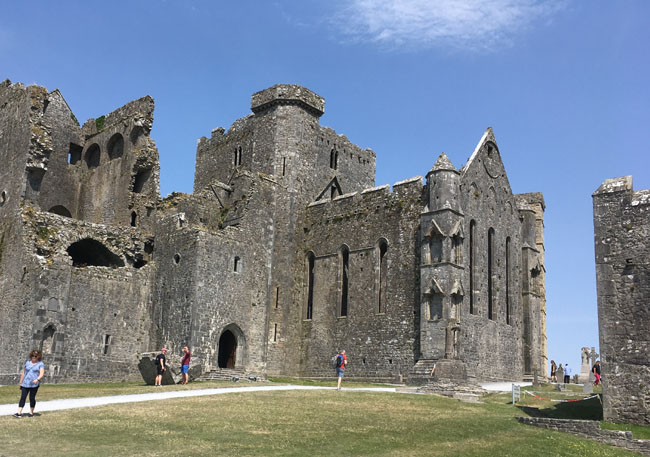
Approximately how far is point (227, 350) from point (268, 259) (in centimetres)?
469

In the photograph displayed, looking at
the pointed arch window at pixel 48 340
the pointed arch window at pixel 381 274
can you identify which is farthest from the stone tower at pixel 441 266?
the pointed arch window at pixel 48 340

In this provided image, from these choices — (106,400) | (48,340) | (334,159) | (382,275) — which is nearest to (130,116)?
(334,159)

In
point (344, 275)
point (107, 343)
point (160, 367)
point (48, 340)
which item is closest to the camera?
point (160, 367)

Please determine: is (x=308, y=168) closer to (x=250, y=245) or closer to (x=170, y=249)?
(x=250, y=245)

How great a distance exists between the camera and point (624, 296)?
1761 centimetres

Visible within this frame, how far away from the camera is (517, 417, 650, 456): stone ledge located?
15.3 m

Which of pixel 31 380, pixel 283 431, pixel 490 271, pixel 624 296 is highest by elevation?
pixel 490 271

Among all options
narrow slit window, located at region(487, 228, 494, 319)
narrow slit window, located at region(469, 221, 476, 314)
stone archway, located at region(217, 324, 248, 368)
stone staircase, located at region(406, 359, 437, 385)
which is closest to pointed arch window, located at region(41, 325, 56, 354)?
stone archway, located at region(217, 324, 248, 368)

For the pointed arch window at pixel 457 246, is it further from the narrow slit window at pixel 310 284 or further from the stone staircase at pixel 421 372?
the narrow slit window at pixel 310 284

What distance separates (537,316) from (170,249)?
19322 millimetres

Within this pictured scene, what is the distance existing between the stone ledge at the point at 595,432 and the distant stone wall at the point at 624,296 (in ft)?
4.61

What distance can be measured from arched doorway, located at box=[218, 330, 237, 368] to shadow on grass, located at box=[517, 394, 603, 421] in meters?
14.3

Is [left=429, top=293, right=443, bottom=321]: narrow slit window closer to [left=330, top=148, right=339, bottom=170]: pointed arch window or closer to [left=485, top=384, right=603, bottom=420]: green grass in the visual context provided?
[left=485, top=384, right=603, bottom=420]: green grass

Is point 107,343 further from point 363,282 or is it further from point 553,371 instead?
point 553,371
